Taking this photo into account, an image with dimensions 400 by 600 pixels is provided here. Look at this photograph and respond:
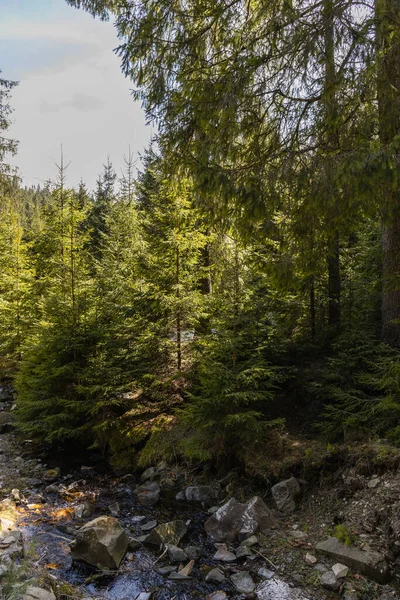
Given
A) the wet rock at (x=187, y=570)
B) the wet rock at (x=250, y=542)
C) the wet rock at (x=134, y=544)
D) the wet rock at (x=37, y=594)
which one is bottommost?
the wet rock at (x=134, y=544)

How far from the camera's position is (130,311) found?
9961 millimetres

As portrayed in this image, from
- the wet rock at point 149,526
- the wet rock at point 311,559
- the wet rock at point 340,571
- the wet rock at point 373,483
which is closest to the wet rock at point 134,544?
the wet rock at point 149,526

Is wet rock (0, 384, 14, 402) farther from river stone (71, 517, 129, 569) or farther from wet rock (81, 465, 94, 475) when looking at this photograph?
river stone (71, 517, 129, 569)

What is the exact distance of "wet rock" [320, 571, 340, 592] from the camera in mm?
4316

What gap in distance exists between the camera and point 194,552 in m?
5.34

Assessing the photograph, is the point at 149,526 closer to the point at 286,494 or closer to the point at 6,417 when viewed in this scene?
the point at 286,494

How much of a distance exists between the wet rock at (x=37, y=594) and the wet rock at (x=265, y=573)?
244cm

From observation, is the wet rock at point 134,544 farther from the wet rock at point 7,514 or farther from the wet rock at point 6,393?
Result: the wet rock at point 6,393

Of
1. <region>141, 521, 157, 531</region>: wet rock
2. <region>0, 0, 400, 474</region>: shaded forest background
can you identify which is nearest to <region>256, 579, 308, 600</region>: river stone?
<region>141, 521, 157, 531</region>: wet rock

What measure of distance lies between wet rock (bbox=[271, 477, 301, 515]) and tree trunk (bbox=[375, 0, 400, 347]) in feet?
10.3

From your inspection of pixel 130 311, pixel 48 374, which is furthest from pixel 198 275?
pixel 48 374

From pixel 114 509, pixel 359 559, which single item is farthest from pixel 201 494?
pixel 359 559

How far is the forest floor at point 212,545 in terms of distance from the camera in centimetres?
446

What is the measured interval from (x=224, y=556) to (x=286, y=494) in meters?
1.47
